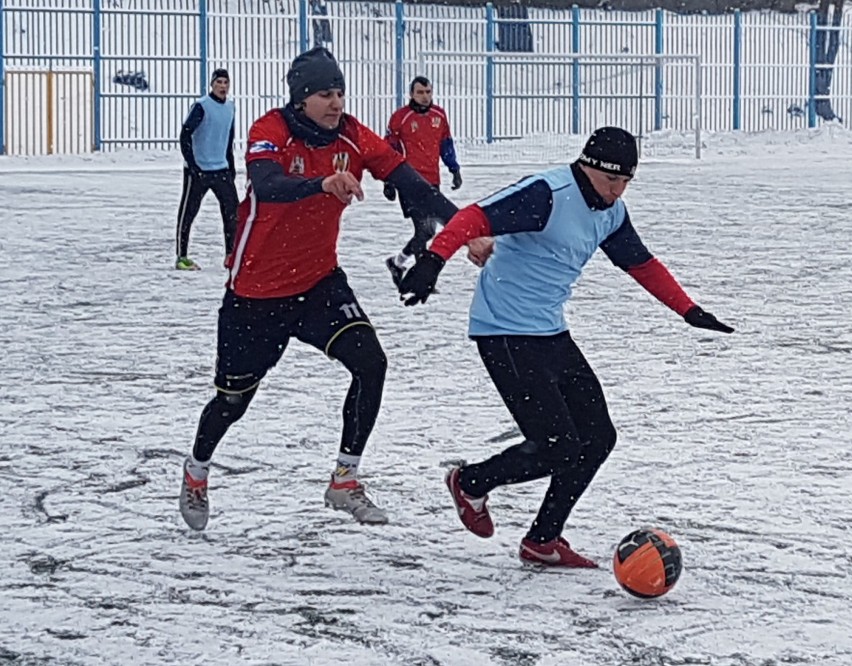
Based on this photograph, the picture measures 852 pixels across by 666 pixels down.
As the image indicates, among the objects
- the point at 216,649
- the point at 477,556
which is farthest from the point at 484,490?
the point at 216,649

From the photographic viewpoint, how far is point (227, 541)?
19.1ft

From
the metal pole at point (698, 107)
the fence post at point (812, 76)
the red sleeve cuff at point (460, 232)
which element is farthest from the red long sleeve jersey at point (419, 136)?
the fence post at point (812, 76)

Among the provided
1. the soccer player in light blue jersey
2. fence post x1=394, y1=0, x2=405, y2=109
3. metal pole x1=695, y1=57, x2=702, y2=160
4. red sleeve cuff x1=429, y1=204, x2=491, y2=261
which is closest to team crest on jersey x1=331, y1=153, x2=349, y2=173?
the soccer player in light blue jersey

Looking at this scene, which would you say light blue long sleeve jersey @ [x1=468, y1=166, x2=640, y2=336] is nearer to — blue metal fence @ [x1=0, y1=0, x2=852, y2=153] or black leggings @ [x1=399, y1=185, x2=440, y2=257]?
black leggings @ [x1=399, y1=185, x2=440, y2=257]

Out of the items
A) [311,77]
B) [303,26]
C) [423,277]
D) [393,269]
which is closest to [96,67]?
[303,26]

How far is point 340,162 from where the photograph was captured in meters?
5.93

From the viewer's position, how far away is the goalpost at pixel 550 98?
32.4m

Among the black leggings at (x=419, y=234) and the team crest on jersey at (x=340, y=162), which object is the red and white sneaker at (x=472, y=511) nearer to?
the team crest on jersey at (x=340, y=162)

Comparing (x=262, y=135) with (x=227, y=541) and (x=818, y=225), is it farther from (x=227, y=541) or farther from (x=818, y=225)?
(x=818, y=225)

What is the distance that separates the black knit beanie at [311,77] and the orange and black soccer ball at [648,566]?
6.11 ft

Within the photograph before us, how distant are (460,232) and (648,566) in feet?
3.67

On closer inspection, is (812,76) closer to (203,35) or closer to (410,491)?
(203,35)

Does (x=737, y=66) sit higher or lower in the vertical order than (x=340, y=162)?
higher

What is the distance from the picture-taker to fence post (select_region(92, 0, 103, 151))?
29781 mm
